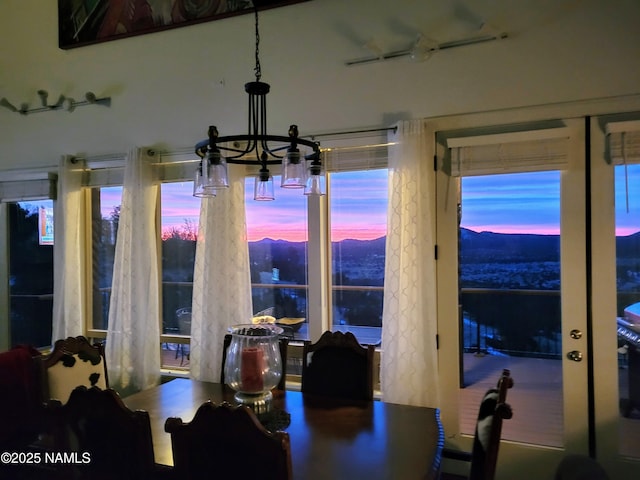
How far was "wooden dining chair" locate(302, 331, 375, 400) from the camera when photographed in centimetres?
268

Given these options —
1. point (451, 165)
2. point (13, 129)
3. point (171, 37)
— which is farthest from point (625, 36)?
point (13, 129)

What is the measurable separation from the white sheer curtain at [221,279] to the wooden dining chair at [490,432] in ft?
6.78

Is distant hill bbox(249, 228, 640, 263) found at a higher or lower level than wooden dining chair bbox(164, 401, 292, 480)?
higher

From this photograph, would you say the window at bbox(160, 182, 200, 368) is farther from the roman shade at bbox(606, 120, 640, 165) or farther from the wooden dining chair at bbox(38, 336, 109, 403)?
the roman shade at bbox(606, 120, 640, 165)

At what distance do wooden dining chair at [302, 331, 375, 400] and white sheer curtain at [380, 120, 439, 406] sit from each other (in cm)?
43

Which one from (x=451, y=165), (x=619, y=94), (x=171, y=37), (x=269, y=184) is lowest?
(x=269, y=184)

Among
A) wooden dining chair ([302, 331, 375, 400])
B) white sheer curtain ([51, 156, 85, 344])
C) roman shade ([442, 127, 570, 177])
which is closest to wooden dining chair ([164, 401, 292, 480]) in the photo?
wooden dining chair ([302, 331, 375, 400])

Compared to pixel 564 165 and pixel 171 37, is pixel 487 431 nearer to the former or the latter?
pixel 564 165

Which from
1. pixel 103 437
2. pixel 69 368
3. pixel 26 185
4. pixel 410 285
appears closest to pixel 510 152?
pixel 410 285

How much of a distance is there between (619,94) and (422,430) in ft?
7.35

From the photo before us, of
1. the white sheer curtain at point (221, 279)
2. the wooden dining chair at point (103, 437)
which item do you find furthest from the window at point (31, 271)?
the wooden dining chair at point (103, 437)

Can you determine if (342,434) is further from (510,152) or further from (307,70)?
(307,70)

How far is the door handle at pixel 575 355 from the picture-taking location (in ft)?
9.45

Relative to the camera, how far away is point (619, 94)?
2.79 m
